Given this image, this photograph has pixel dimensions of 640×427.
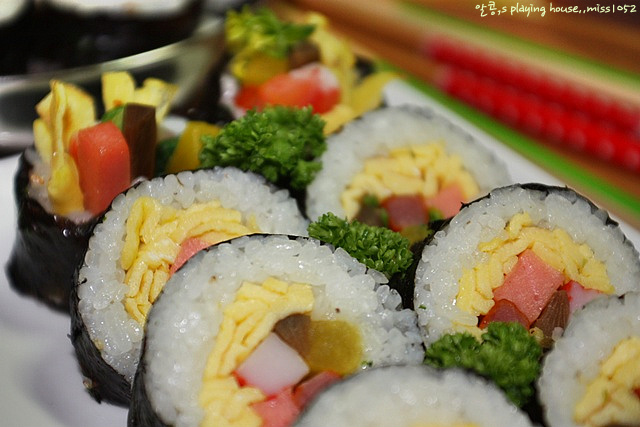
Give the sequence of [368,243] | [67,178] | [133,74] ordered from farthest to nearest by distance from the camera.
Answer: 1. [133,74]
2. [67,178]
3. [368,243]

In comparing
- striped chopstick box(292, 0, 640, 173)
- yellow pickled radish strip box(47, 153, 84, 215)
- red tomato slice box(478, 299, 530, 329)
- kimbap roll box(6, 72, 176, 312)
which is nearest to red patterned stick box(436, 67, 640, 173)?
striped chopstick box(292, 0, 640, 173)

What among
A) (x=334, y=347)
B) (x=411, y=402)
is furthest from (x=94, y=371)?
(x=411, y=402)

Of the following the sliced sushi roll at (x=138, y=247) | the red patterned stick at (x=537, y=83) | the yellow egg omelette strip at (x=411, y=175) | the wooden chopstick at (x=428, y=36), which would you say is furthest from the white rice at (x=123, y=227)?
the wooden chopstick at (x=428, y=36)

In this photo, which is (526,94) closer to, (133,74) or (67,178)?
(133,74)

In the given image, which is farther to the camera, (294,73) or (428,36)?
(428,36)

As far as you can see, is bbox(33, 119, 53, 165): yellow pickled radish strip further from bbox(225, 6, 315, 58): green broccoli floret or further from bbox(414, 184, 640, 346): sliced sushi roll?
bbox(414, 184, 640, 346): sliced sushi roll

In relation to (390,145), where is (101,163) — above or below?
above

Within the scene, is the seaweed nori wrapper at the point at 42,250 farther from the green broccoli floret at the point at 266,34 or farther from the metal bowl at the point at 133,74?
the green broccoli floret at the point at 266,34
